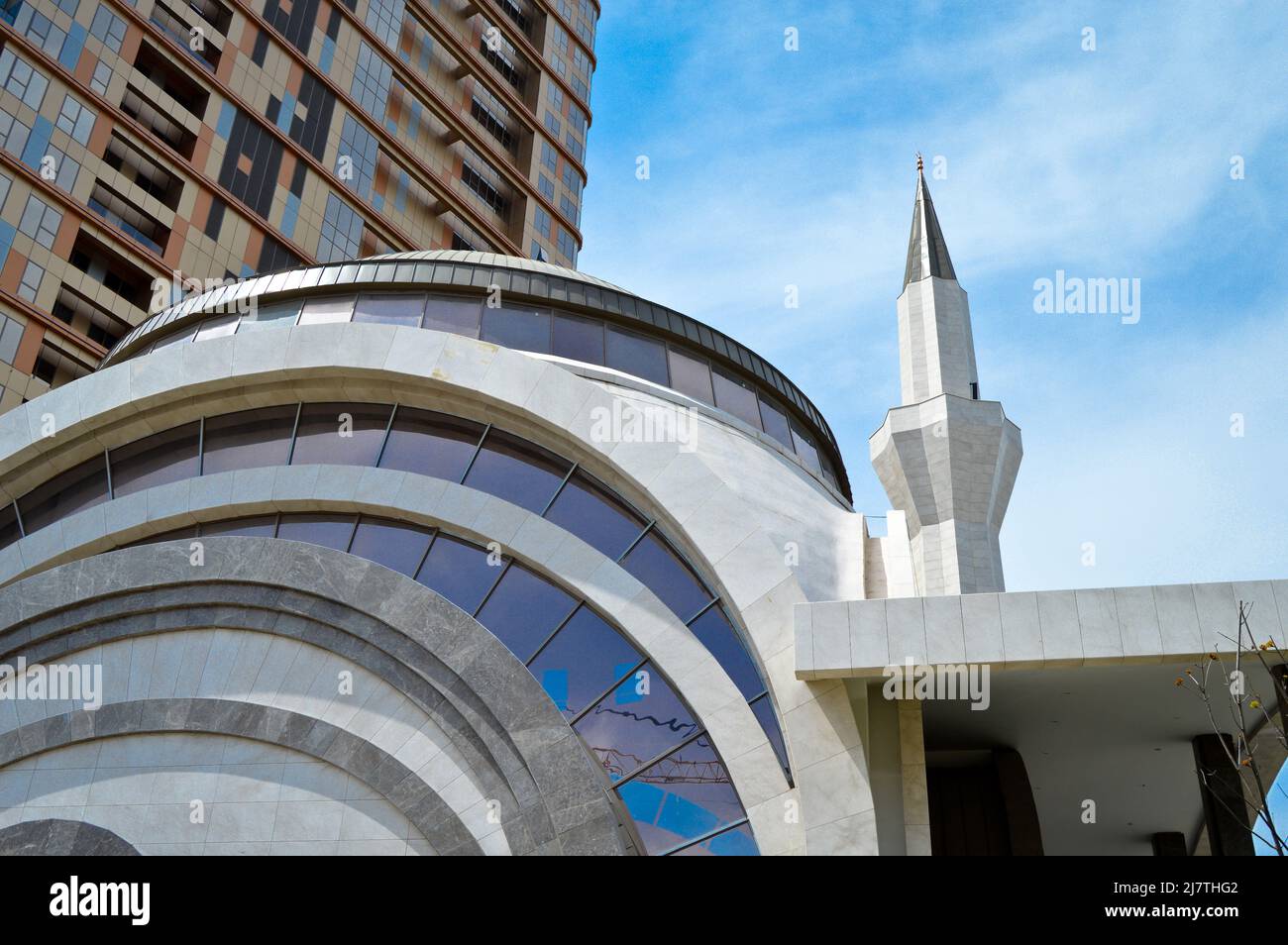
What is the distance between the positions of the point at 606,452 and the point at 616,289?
20.2 feet

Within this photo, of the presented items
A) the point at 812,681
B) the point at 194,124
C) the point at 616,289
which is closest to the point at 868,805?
the point at 812,681

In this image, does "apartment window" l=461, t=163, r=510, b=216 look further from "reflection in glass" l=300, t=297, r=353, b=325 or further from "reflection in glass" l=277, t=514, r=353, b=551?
"reflection in glass" l=277, t=514, r=353, b=551

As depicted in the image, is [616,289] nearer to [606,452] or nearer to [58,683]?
[606,452]

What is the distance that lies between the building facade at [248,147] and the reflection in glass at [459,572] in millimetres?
34691

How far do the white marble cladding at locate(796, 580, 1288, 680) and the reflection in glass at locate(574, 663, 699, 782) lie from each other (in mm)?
2477

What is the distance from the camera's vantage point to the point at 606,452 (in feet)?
56.3

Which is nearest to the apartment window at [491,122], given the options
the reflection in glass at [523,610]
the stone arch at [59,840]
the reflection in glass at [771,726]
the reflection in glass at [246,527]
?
the reflection in glass at [246,527]

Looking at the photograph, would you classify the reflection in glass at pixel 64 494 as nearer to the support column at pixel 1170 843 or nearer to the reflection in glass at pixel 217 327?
the reflection in glass at pixel 217 327

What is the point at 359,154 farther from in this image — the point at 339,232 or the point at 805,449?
the point at 805,449

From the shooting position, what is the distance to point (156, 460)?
2006 centimetres

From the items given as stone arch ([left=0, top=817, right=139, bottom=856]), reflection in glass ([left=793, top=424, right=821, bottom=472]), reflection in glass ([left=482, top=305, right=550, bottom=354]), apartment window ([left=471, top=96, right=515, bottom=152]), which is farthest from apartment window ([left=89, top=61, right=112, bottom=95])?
stone arch ([left=0, top=817, right=139, bottom=856])

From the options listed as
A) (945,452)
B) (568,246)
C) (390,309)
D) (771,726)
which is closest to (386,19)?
(568,246)

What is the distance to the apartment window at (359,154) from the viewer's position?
6238cm
